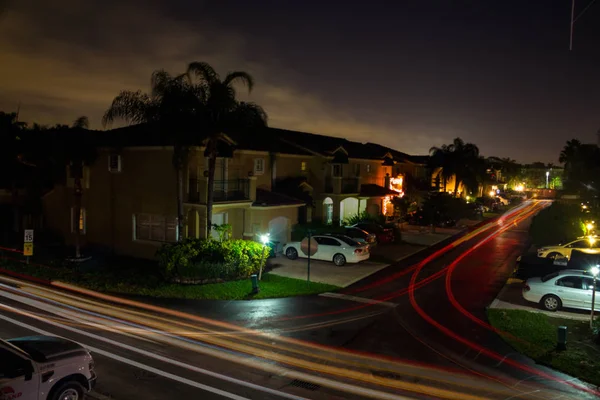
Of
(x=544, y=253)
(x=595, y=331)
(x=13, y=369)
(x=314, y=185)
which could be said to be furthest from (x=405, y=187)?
(x=13, y=369)

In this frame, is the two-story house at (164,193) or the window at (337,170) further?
the window at (337,170)

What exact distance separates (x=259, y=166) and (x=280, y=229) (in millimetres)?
4310

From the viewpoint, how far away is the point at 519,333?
13.1 meters

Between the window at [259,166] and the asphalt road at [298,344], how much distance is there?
12.2 metres

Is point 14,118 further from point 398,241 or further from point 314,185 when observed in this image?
point 398,241

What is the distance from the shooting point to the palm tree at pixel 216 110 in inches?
795

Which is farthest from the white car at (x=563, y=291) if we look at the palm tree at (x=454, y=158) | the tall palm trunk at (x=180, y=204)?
the palm tree at (x=454, y=158)

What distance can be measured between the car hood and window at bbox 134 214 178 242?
582 inches

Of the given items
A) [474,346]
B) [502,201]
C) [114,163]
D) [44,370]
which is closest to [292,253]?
[114,163]

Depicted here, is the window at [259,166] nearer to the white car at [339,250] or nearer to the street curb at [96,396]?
the white car at [339,250]

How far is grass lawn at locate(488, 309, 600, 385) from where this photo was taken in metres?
10.8

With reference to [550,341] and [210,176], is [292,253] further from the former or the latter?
[550,341]

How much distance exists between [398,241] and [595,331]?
18.5m

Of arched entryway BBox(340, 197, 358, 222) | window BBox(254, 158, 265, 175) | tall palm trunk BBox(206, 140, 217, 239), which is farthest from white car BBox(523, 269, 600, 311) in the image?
arched entryway BBox(340, 197, 358, 222)
